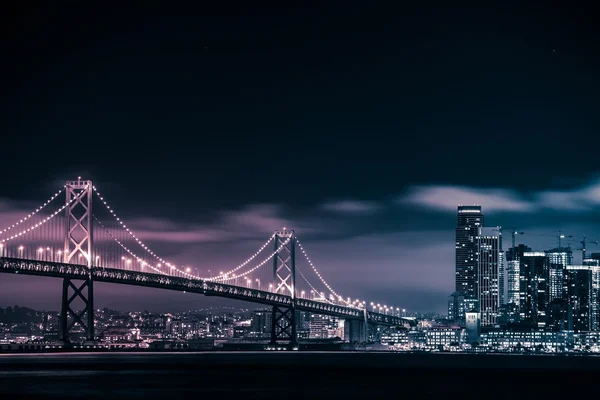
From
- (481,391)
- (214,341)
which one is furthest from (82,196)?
(214,341)

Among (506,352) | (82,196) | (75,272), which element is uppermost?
(82,196)

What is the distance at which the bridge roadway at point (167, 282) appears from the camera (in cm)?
9700

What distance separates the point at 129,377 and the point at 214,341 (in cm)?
12875

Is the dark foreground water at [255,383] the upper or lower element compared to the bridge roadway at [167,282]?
lower

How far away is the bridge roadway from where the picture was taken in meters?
97.0

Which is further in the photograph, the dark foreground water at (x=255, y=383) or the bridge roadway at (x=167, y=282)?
the bridge roadway at (x=167, y=282)

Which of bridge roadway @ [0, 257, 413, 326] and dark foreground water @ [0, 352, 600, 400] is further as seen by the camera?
bridge roadway @ [0, 257, 413, 326]

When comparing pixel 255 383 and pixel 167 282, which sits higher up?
pixel 167 282

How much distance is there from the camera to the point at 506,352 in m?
188

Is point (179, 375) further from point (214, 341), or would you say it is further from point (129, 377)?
point (214, 341)

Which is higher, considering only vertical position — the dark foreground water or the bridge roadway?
the bridge roadway

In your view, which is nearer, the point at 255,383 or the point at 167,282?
the point at 255,383

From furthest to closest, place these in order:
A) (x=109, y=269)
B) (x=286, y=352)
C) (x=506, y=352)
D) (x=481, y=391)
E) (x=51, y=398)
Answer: (x=506, y=352) < (x=286, y=352) < (x=109, y=269) < (x=481, y=391) < (x=51, y=398)

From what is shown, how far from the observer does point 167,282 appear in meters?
A: 114
